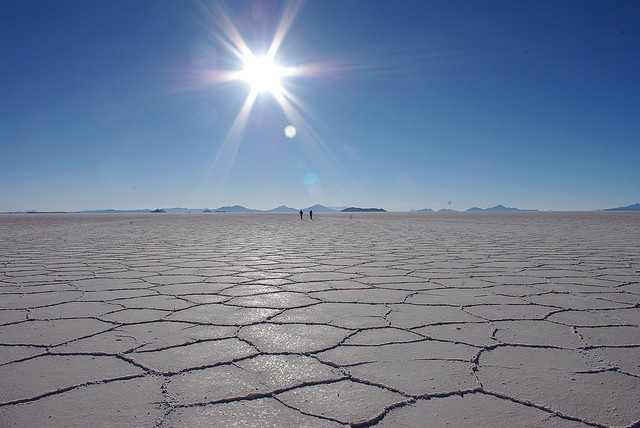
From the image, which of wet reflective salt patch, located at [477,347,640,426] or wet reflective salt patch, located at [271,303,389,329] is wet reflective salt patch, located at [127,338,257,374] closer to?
wet reflective salt patch, located at [271,303,389,329]

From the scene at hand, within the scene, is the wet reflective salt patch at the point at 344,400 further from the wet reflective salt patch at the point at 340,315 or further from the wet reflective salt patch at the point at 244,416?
the wet reflective salt patch at the point at 340,315

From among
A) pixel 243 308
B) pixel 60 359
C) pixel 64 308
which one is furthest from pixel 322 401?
pixel 64 308

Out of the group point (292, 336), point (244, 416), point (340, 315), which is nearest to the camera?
point (244, 416)

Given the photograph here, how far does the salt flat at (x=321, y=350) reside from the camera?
104cm

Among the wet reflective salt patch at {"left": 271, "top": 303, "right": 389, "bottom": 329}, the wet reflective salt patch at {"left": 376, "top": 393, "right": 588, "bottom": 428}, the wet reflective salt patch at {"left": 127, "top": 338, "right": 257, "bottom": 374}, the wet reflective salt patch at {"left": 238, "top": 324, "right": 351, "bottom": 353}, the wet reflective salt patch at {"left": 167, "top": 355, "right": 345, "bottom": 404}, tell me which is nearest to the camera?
the wet reflective salt patch at {"left": 376, "top": 393, "right": 588, "bottom": 428}

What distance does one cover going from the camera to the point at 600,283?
2.69 meters

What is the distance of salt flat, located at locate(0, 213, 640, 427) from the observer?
3.41 ft

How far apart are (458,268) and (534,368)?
83.5 inches

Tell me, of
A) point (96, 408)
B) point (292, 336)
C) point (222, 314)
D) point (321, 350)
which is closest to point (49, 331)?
point (222, 314)

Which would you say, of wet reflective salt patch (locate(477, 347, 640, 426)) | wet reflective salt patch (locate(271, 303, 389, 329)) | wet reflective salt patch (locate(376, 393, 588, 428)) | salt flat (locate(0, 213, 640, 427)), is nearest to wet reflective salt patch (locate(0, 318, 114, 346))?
salt flat (locate(0, 213, 640, 427))

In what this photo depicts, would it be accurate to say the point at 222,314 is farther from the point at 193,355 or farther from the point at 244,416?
the point at 244,416

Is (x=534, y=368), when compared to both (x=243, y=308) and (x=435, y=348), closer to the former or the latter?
(x=435, y=348)

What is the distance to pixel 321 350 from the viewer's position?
4.79 ft

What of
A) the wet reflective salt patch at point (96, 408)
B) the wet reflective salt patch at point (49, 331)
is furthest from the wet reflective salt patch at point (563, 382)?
the wet reflective salt patch at point (49, 331)
